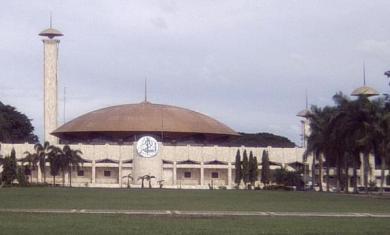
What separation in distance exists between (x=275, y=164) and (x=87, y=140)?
2857cm

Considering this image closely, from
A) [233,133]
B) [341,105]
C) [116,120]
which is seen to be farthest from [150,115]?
[341,105]

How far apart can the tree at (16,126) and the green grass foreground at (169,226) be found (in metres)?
108

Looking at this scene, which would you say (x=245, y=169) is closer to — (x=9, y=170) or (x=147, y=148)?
(x=147, y=148)

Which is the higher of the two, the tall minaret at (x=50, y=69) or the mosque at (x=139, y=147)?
the tall minaret at (x=50, y=69)

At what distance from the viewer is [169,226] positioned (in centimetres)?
2230

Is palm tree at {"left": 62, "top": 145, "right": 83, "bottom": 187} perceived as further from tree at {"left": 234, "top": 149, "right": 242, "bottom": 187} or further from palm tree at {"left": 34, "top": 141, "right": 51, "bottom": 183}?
tree at {"left": 234, "top": 149, "right": 242, "bottom": 187}

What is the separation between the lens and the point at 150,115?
428ft

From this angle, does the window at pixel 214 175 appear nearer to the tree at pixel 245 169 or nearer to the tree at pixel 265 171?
the tree at pixel 265 171

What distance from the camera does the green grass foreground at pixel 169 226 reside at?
2036 cm

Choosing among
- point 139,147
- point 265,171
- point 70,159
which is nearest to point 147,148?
point 139,147

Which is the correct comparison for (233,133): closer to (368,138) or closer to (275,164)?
(275,164)

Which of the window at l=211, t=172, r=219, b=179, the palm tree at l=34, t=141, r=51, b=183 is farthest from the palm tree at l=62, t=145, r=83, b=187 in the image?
the window at l=211, t=172, r=219, b=179

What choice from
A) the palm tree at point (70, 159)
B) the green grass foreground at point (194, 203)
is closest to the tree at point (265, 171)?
the palm tree at point (70, 159)

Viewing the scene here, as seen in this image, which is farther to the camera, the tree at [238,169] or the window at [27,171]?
the window at [27,171]
